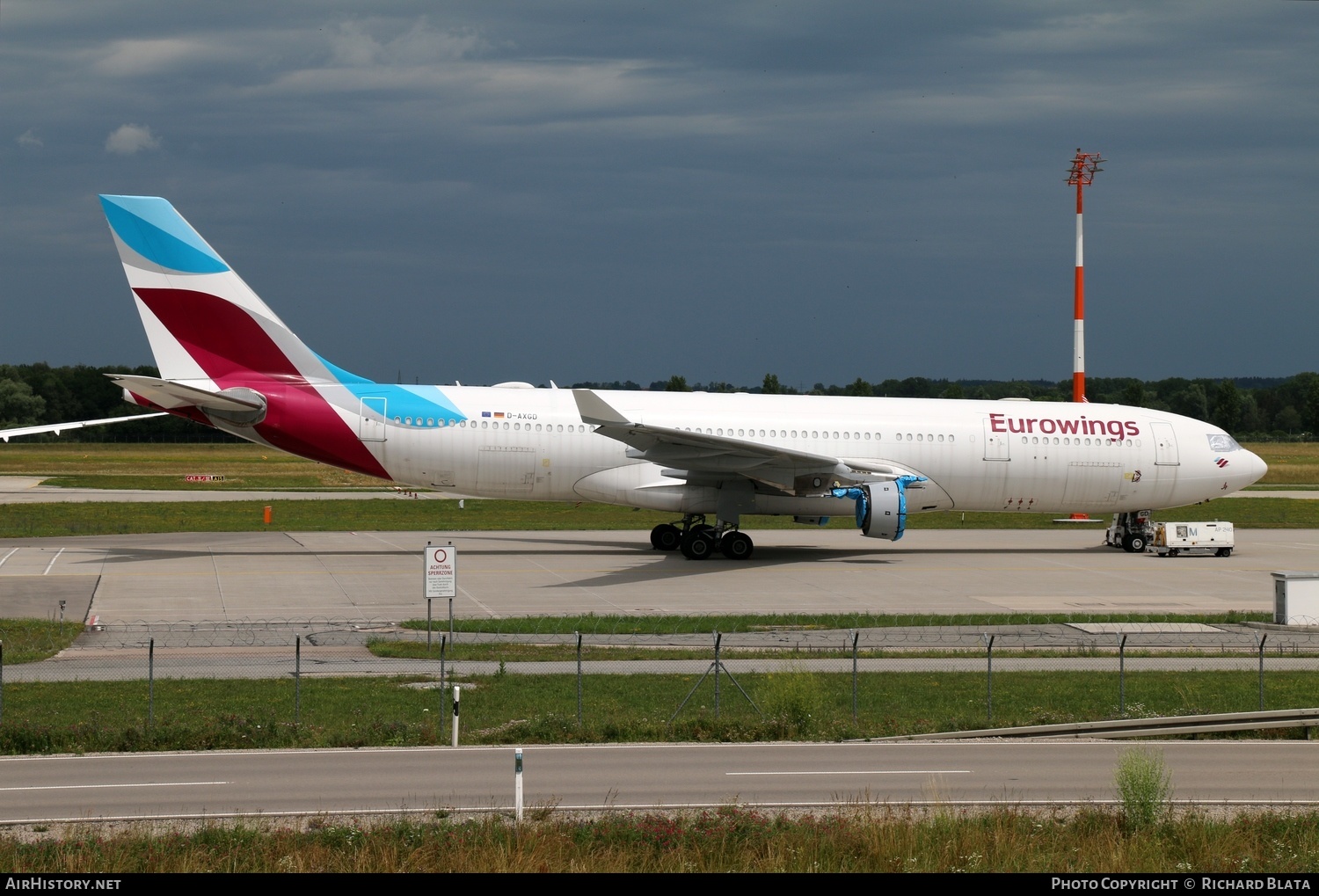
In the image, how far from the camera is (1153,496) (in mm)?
39375

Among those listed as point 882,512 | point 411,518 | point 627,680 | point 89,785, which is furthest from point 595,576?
point 89,785

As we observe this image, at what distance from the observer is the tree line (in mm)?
126625

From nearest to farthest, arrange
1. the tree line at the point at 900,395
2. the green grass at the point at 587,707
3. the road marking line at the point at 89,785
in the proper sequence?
the road marking line at the point at 89,785
the green grass at the point at 587,707
the tree line at the point at 900,395

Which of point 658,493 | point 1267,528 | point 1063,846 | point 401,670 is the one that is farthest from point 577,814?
point 1267,528

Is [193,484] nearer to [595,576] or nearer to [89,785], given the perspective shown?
[595,576]

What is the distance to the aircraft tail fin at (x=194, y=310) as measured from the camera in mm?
34625

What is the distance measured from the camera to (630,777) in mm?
14984

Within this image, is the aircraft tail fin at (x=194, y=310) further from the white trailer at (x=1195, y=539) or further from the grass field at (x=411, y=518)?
the white trailer at (x=1195, y=539)

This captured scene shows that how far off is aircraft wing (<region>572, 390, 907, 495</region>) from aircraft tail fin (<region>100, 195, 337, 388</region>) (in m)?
9.14

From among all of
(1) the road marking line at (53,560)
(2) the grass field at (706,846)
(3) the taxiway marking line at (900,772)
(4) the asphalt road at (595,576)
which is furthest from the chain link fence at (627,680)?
(1) the road marking line at (53,560)

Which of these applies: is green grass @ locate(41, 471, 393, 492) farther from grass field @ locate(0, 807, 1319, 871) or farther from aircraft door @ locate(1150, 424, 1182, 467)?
grass field @ locate(0, 807, 1319, 871)

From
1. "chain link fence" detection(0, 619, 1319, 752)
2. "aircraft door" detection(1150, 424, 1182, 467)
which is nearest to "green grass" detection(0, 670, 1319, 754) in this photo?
"chain link fence" detection(0, 619, 1319, 752)

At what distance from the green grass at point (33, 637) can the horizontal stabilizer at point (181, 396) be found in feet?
28.3
